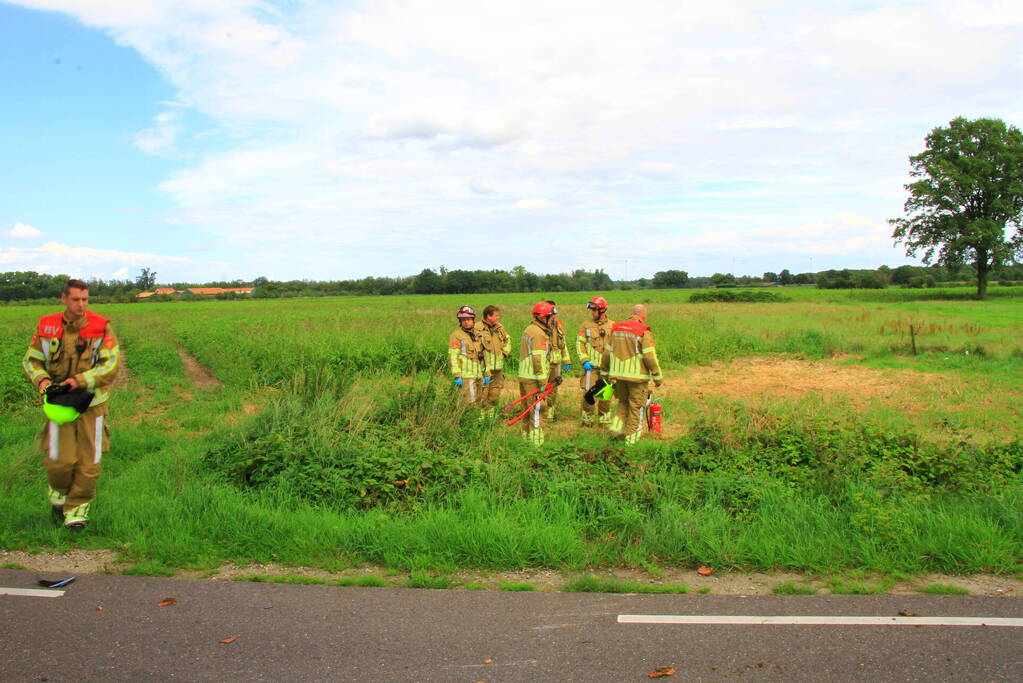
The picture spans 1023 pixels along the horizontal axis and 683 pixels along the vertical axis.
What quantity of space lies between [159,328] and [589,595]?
85.2 feet

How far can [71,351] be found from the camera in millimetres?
6055

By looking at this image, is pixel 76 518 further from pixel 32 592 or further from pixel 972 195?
pixel 972 195

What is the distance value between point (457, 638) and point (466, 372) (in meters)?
6.07

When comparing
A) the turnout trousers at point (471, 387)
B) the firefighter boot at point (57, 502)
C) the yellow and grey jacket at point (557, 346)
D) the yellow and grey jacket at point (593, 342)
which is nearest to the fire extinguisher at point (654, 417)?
the yellow and grey jacket at point (593, 342)

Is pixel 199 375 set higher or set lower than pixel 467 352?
lower

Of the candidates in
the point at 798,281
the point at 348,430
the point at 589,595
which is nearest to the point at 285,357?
the point at 348,430

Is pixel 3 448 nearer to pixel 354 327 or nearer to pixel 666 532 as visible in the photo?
pixel 666 532

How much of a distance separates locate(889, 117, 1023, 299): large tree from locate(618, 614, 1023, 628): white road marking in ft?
180

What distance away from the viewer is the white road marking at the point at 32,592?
15.1 ft

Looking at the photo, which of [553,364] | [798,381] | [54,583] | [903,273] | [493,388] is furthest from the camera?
[903,273]

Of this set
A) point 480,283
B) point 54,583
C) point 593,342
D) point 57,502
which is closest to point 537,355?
point 593,342

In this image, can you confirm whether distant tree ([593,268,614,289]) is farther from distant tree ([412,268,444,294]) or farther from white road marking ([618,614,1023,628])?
white road marking ([618,614,1023,628])

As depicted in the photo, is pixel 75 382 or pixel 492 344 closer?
pixel 75 382

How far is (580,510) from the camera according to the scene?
6.03 meters
